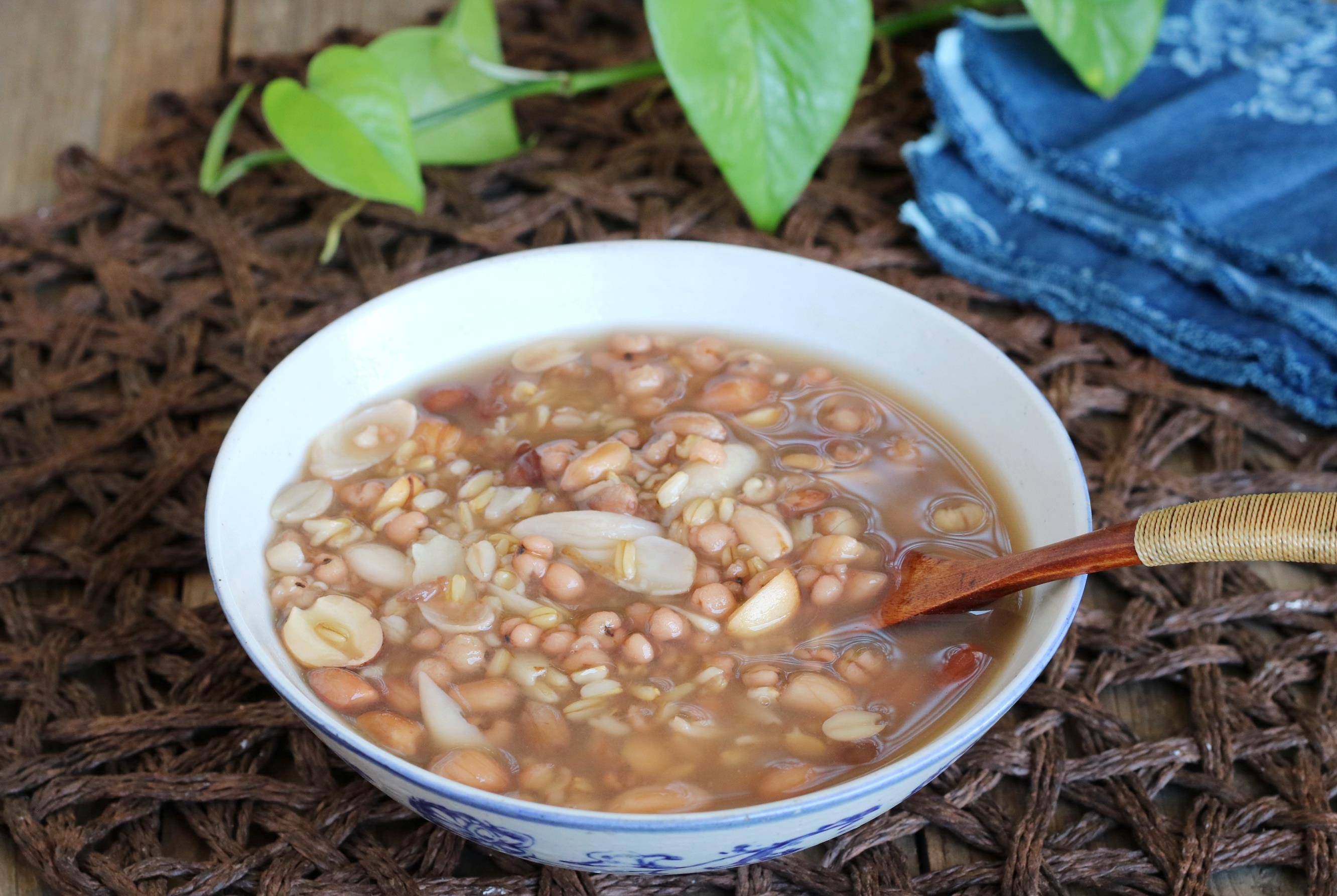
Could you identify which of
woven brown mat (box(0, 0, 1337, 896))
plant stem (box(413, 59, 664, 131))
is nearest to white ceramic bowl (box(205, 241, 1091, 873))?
woven brown mat (box(0, 0, 1337, 896))

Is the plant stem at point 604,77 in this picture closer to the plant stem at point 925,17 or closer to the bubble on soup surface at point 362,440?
the plant stem at point 925,17

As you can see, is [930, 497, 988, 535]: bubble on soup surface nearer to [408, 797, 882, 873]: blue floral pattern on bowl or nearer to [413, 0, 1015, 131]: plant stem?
[408, 797, 882, 873]: blue floral pattern on bowl

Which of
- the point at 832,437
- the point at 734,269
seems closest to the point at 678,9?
the point at 734,269

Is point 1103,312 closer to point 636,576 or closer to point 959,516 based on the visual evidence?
point 959,516

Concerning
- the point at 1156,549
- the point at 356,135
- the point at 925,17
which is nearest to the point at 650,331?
the point at 356,135

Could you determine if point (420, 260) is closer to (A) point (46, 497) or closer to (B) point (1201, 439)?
(A) point (46, 497)

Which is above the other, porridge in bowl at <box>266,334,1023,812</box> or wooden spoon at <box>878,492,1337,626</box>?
wooden spoon at <box>878,492,1337,626</box>
